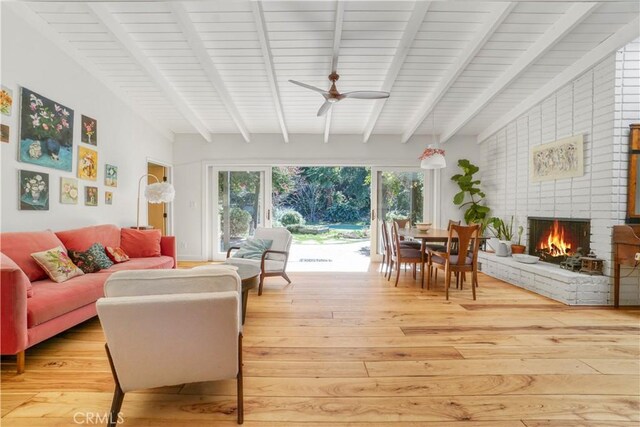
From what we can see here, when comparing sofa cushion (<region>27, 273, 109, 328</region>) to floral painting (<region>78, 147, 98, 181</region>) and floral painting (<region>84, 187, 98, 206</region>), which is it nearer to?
floral painting (<region>84, 187, 98, 206</region>)

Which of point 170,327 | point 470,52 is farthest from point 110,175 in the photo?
point 470,52

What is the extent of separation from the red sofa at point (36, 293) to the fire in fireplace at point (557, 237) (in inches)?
207

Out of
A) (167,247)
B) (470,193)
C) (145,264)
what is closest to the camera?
(145,264)

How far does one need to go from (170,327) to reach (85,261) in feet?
7.67

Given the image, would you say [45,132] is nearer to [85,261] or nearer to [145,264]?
[85,261]

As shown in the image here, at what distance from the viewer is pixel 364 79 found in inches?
155

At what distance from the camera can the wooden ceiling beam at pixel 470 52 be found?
271 cm

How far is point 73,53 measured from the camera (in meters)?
3.40

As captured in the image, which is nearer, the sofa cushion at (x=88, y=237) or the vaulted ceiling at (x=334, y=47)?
the vaulted ceiling at (x=334, y=47)

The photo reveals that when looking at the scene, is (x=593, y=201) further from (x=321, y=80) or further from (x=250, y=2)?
(x=250, y=2)

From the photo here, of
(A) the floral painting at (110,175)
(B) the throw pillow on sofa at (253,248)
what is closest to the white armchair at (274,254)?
(B) the throw pillow on sofa at (253,248)

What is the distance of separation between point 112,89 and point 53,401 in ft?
13.0

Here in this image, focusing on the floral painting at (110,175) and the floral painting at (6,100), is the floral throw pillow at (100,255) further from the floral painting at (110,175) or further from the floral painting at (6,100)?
the floral painting at (6,100)

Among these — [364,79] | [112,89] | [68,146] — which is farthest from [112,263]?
[364,79]
